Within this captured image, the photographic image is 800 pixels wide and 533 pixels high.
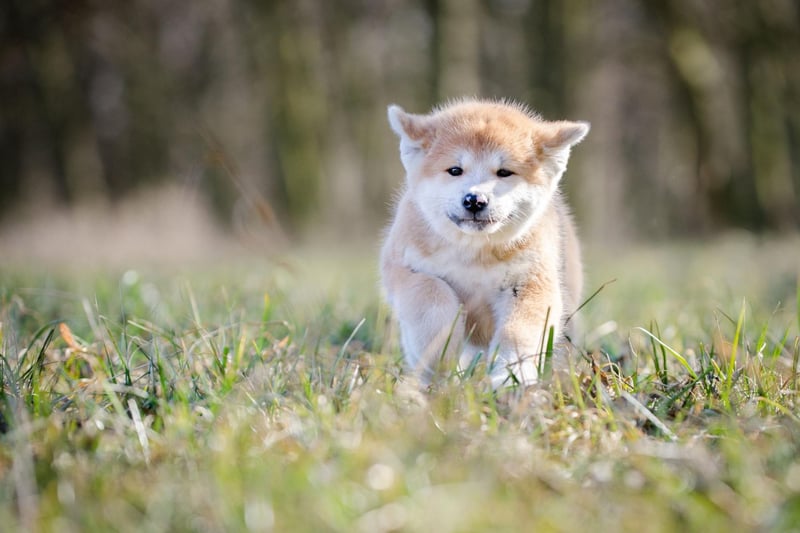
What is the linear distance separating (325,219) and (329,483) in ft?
48.5

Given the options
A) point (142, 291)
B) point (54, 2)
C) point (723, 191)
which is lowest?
point (723, 191)

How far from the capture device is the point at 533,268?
3.63 metres

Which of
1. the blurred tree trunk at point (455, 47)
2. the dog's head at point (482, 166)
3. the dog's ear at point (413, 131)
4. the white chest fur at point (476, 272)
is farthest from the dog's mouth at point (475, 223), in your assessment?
the blurred tree trunk at point (455, 47)

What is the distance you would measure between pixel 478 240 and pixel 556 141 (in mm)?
653

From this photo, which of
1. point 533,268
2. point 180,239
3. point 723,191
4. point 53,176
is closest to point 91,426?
→ point 533,268

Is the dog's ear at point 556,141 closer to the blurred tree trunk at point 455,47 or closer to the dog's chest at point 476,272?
the dog's chest at point 476,272

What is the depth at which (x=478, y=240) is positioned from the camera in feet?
11.9

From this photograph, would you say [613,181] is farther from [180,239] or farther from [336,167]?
[180,239]

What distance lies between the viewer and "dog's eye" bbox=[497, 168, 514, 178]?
3771 millimetres

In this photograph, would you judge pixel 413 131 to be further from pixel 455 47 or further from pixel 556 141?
pixel 455 47

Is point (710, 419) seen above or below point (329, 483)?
below

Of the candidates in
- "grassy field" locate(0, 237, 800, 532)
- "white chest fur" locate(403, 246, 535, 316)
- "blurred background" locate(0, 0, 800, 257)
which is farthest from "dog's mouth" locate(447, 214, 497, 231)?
"blurred background" locate(0, 0, 800, 257)

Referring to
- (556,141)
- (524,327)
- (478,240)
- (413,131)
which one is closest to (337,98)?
(413,131)

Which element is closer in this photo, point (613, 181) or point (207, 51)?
point (207, 51)
